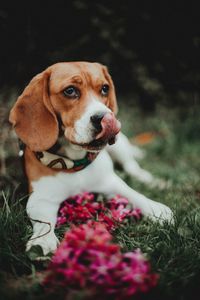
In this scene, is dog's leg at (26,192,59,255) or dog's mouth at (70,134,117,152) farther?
dog's mouth at (70,134,117,152)

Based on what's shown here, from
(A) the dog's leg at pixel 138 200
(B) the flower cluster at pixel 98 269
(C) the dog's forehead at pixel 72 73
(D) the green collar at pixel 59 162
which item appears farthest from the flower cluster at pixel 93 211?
(C) the dog's forehead at pixel 72 73

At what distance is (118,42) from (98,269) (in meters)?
4.45

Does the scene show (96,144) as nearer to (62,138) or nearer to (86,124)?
(86,124)

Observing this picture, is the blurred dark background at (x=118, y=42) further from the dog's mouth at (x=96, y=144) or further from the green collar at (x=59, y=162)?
the dog's mouth at (x=96, y=144)

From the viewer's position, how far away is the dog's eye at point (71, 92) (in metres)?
3.02

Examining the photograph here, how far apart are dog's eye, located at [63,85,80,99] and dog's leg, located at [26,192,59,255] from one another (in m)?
0.83

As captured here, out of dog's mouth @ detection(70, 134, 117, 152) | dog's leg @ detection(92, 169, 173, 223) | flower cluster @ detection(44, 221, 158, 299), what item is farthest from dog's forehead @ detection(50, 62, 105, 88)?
flower cluster @ detection(44, 221, 158, 299)

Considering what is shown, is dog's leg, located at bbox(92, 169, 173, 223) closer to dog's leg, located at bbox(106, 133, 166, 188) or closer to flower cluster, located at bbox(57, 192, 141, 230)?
flower cluster, located at bbox(57, 192, 141, 230)

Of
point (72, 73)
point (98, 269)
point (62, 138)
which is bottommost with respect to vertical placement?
point (98, 269)

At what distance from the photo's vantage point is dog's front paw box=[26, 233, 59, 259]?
262cm

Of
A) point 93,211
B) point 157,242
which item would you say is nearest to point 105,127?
point 93,211

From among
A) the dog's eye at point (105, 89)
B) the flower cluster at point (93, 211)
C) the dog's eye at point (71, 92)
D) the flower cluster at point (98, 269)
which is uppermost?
the dog's eye at point (71, 92)

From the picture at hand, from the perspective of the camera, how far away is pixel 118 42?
19.5 ft

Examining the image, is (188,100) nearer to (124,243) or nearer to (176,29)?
(176,29)
